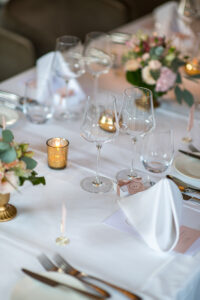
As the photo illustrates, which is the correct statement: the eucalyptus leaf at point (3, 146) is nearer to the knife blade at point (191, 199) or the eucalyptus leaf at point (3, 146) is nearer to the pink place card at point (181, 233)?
the pink place card at point (181, 233)

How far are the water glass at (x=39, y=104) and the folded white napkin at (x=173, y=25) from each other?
40.0 inches

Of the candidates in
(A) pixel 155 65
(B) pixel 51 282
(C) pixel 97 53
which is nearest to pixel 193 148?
(A) pixel 155 65

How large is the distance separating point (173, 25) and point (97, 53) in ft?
3.18

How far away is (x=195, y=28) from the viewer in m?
3.29

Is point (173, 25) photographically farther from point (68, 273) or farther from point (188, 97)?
point (68, 273)

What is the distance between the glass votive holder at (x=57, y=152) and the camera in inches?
69.5

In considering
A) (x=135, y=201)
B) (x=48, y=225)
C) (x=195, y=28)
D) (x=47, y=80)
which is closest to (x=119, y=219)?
(x=135, y=201)

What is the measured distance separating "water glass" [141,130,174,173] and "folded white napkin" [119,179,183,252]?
283mm

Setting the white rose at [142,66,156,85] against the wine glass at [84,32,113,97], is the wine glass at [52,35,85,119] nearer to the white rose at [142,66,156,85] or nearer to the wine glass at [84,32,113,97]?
the wine glass at [84,32,113,97]

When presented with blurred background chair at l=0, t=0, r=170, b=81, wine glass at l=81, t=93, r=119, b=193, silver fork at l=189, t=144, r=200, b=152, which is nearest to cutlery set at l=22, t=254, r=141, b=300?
wine glass at l=81, t=93, r=119, b=193

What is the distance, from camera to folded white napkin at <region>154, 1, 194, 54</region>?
300 centimetres

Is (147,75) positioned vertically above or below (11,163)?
below

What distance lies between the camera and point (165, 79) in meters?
2.18

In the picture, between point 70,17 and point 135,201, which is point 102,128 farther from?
point 70,17
